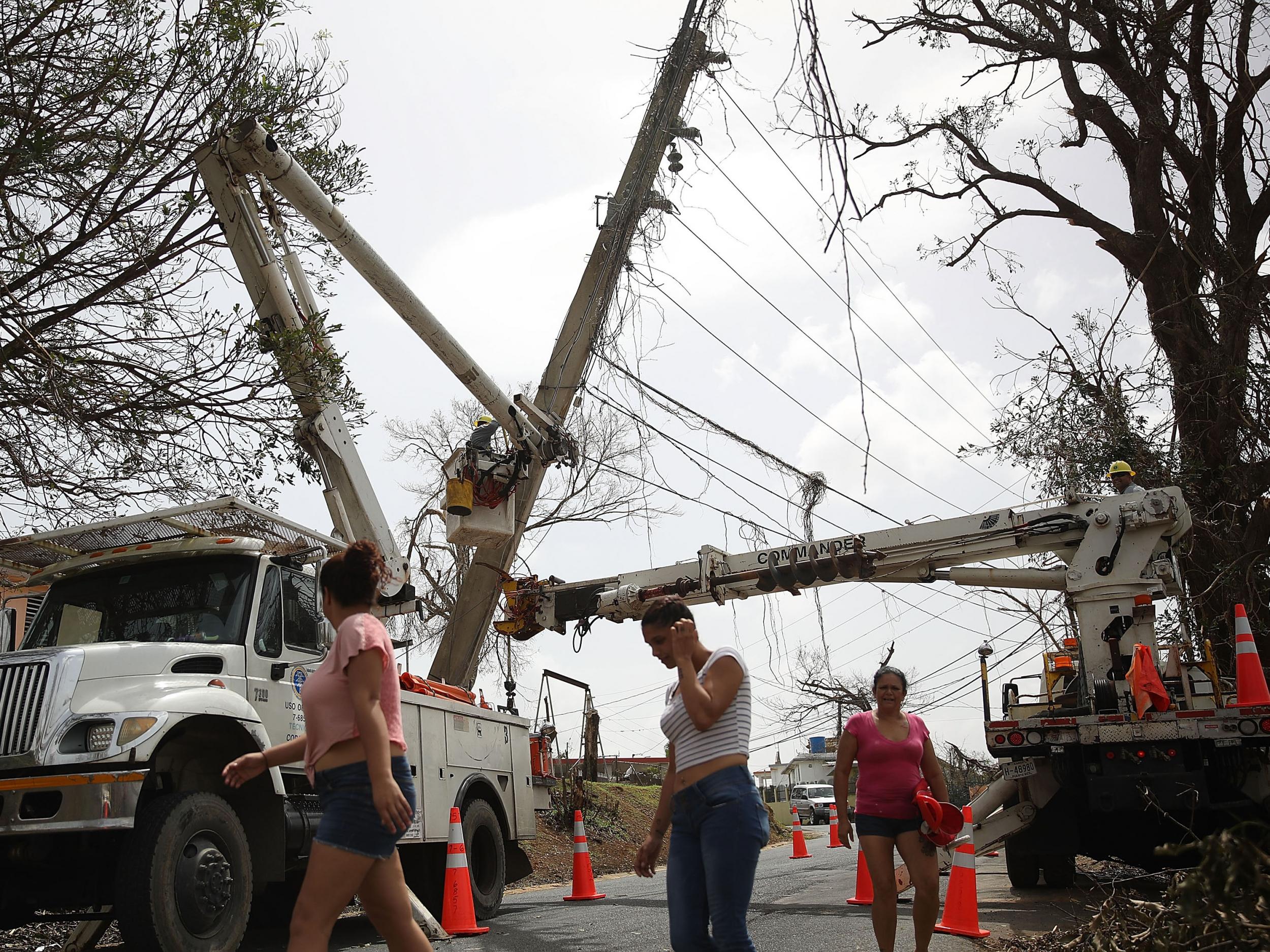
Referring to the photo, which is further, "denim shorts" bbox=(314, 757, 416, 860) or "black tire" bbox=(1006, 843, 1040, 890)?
"black tire" bbox=(1006, 843, 1040, 890)

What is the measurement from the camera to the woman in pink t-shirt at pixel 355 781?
3.94 m

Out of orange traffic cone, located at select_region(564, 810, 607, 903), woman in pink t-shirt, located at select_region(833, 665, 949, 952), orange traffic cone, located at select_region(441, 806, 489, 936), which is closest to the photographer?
woman in pink t-shirt, located at select_region(833, 665, 949, 952)

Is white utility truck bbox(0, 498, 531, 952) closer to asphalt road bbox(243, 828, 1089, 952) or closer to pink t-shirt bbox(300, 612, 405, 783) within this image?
asphalt road bbox(243, 828, 1089, 952)

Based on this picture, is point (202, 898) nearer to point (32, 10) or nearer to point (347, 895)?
point (347, 895)

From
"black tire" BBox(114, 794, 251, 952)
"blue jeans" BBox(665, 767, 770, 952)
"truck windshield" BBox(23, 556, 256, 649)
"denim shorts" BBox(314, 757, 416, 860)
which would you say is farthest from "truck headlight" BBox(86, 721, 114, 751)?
"blue jeans" BBox(665, 767, 770, 952)

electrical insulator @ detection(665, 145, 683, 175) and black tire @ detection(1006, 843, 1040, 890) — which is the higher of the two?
electrical insulator @ detection(665, 145, 683, 175)

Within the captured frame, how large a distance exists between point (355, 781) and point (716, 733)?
4.42ft

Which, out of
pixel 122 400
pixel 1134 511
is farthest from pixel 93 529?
pixel 1134 511

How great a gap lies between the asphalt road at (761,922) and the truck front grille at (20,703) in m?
2.75

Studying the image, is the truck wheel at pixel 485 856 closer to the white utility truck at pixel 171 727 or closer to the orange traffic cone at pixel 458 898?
the white utility truck at pixel 171 727

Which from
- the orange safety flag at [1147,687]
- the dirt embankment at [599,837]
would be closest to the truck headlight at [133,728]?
the orange safety flag at [1147,687]

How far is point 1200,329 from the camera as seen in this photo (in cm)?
1448

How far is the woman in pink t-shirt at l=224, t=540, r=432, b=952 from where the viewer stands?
394cm

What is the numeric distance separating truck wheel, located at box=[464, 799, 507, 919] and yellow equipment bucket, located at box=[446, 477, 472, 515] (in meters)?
3.53
